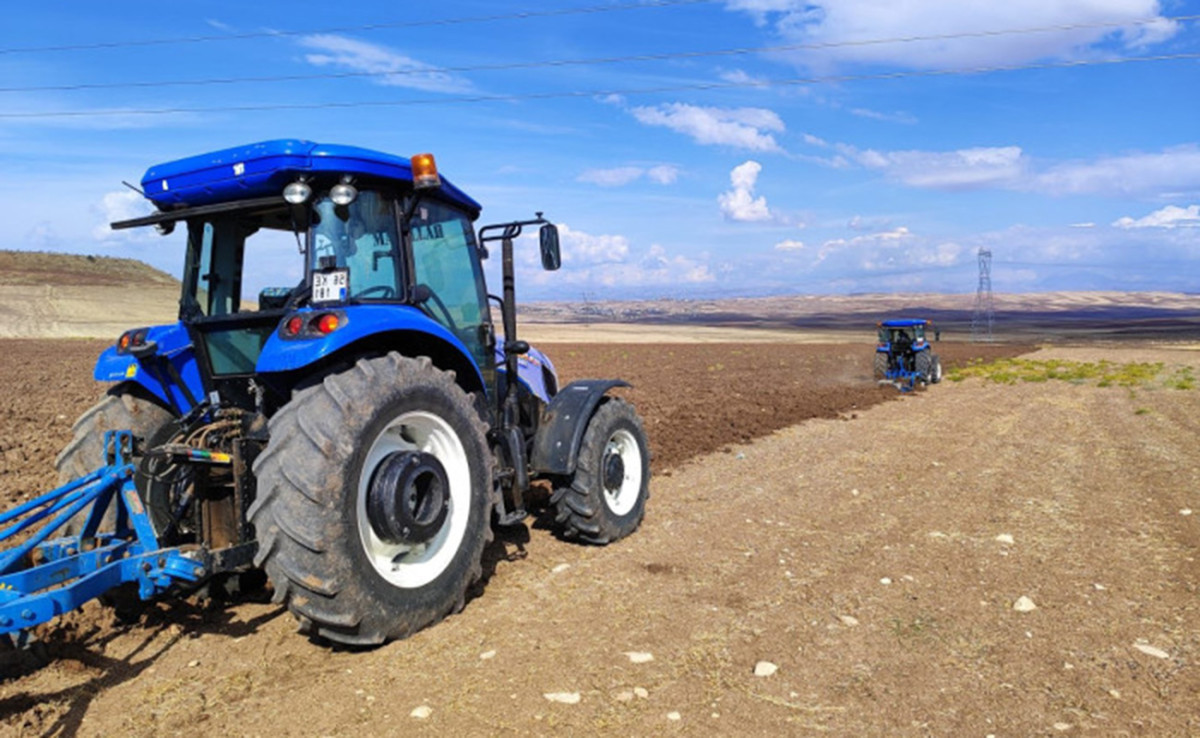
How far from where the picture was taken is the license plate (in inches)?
178

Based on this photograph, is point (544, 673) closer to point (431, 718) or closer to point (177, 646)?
point (431, 718)

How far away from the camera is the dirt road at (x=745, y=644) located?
3527mm

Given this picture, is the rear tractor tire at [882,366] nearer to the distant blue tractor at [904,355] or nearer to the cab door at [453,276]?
the distant blue tractor at [904,355]

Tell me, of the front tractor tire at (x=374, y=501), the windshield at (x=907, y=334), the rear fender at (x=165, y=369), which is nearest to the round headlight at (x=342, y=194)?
the front tractor tire at (x=374, y=501)

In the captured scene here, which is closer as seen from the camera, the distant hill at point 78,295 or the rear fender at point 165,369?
the rear fender at point 165,369

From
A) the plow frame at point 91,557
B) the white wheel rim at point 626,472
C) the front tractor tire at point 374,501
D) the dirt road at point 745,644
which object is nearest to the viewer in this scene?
the plow frame at point 91,557

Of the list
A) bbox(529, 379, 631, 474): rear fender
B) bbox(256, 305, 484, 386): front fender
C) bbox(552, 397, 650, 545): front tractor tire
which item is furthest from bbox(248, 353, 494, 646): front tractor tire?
bbox(552, 397, 650, 545): front tractor tire

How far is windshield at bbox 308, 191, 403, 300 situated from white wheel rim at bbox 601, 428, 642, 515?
7.58 feet

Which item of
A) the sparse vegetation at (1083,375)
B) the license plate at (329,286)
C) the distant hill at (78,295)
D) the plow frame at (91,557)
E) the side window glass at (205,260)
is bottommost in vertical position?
the sparse vegetation at (1083,375)

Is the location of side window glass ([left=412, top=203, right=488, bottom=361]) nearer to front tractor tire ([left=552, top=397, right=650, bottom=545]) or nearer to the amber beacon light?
the amber beacon light

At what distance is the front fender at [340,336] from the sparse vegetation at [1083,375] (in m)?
21.4

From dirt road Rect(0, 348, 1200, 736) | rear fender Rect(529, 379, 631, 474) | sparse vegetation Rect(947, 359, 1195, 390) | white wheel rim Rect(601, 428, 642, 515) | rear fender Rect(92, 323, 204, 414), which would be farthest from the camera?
sparse vegetation Rect(947, 359, 1195, 390)

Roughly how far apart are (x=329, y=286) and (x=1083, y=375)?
2540cm

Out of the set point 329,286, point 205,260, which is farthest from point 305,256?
point 205,260
